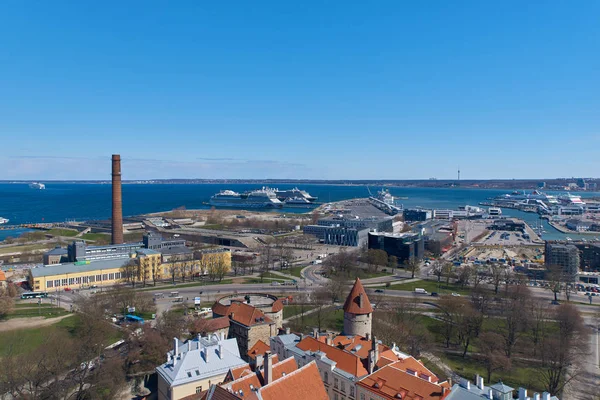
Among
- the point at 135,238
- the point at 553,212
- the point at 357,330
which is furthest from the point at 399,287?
the point at 553,212

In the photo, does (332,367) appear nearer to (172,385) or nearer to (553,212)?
(172,385)

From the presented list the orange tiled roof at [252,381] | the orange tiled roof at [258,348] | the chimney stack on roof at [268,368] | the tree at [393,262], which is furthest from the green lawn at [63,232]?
the chimney stack on roof at [268,368]

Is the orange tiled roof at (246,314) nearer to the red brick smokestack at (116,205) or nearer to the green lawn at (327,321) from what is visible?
the green lawn at (327,321)

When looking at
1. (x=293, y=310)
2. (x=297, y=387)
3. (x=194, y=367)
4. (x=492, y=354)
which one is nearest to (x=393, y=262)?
(x=293, y=310)

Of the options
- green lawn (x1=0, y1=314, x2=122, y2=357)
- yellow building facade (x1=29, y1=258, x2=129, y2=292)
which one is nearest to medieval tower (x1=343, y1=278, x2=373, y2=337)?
green lawn (x1=0, y1=314, x2=122, y2=357)

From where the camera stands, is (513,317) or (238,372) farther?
(513,317)

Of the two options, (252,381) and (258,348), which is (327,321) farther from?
(252,381)
